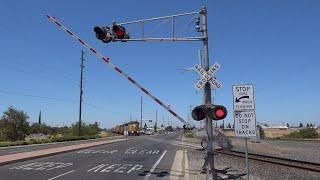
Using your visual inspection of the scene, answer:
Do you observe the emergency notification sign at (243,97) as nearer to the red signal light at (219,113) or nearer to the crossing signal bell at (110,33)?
the red signal light at (219,113)

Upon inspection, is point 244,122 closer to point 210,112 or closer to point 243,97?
point 243,97

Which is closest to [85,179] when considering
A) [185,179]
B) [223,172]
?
[185,179]

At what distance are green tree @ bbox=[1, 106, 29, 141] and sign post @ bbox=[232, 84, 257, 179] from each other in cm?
8369

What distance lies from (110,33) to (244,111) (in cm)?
519

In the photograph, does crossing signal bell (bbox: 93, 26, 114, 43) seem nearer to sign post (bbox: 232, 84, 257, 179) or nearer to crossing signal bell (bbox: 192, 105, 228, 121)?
crossing signal bell (bbox: 192, 105, 228, 121)

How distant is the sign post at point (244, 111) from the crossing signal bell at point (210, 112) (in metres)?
1.02

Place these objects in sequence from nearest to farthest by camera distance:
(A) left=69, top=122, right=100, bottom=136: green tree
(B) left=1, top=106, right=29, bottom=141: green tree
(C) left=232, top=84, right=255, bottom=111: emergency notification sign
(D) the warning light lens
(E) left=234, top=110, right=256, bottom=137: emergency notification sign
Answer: (E) left=234, top=110, right=256, bottom=137: emergency notification sign → (C) left=232, top=84, right=255, bottom=111: emergency notification sign → (D) the warning light lens → (B) left=1, top=106, right=29, bottom=141: green tree → (A) left=69, top=122, right=100, bottom=136: green tree

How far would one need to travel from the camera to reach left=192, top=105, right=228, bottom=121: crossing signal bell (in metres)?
13.0

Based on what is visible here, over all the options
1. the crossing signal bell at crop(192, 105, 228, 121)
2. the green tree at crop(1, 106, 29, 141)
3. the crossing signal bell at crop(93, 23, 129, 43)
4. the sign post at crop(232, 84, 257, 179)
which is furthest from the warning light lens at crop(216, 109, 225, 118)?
the green tree at crop(1, 106, 29, 141)

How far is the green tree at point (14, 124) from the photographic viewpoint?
89875 millimetres

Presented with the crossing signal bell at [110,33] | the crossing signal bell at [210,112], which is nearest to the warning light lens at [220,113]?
the crossing signal bell at [210,112]

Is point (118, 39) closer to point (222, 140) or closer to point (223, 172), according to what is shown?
point (222, 140)

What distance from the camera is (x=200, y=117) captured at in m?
13.5

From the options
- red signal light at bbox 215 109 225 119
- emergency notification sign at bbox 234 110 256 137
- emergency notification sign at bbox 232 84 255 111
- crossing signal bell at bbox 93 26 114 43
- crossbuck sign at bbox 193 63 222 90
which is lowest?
emergency notification sign at bbox 234 110 256 137
